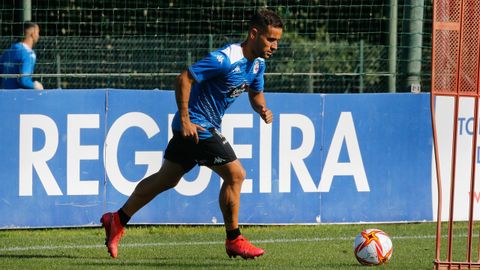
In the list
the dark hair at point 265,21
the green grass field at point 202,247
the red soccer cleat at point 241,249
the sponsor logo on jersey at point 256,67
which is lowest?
the green grass field at point 202,247

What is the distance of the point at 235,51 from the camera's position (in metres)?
8.59

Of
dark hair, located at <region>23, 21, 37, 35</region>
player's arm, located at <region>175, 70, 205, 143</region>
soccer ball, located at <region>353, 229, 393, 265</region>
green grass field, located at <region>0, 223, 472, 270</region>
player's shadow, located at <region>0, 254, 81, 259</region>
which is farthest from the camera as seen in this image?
dark hair, located at <region>23, 21, 37, 35</region>

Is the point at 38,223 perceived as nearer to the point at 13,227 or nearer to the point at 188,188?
the point at 13,227

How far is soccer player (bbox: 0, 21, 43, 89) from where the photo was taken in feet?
43.5

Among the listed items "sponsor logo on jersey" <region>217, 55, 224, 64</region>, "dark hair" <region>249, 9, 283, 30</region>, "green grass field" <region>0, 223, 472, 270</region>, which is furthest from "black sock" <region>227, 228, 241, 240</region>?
"dark hair" <region>249, 9, 283, 30</region>

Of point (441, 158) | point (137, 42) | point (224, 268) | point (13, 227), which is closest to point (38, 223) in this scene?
point (13, 227)

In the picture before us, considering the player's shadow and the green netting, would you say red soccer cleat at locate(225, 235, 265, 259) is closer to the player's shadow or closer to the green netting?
the player's shadow

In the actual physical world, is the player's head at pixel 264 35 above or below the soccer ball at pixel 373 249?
above

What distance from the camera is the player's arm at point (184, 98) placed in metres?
8.24

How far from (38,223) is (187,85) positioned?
312 cm

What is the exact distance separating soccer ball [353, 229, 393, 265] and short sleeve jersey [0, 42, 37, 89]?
6005 millimetres

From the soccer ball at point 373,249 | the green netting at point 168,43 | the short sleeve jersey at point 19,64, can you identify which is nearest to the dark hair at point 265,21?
the soccer ball at point 373,249

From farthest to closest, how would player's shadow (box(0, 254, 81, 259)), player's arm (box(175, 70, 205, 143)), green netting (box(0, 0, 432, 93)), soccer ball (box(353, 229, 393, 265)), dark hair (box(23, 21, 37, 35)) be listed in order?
green netting (box(0, 0, 432, 93))
dark hair (box(23, 21, 37, 35))
player's shadow (box(0, 254, 81, 259))
soccer ball (box(353, 229, 393, 265))
player's arm (box(175, 70, 205, 143))

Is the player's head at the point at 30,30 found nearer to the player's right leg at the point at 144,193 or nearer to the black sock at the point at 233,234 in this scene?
the player's right leg at the point at 144,193
